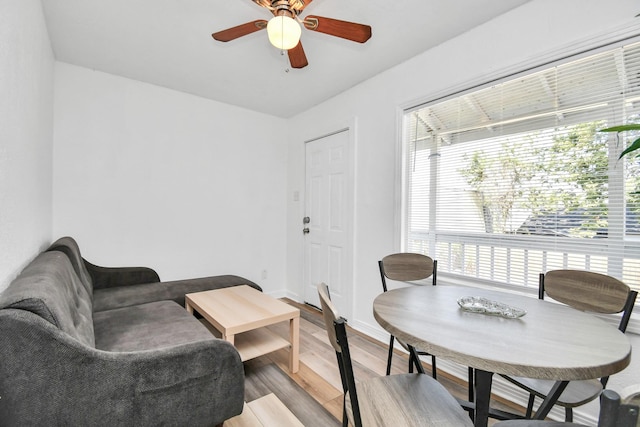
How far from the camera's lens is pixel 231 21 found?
1927 millimetres

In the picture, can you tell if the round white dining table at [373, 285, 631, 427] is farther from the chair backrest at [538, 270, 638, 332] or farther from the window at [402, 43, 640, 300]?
the window at [402, 43, 640, 300]

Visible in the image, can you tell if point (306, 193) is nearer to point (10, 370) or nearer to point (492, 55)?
point (492, 55)

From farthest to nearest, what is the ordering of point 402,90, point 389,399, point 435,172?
point 402,90 < point 435,172 < point 389,399

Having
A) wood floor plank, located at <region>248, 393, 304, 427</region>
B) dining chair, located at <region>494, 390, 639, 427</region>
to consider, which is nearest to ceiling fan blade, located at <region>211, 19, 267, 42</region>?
dining chair, located at <region>494, 390, 639, 427</region>

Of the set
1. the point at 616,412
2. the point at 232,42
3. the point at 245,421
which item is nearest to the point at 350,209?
the point at 232,42

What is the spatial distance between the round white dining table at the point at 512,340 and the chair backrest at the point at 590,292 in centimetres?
23

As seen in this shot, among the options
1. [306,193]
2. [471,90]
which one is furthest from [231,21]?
[306,193]

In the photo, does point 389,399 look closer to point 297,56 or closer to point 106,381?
point 106,381

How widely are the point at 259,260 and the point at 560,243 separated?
304 centimetres

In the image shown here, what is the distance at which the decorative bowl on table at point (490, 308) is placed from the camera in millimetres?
1116

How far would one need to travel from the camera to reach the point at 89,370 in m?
0.98

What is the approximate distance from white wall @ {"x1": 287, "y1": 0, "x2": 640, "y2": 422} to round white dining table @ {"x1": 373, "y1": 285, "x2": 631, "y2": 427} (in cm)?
80

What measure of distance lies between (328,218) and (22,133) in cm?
249

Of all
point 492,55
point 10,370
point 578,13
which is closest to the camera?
point 10,370
